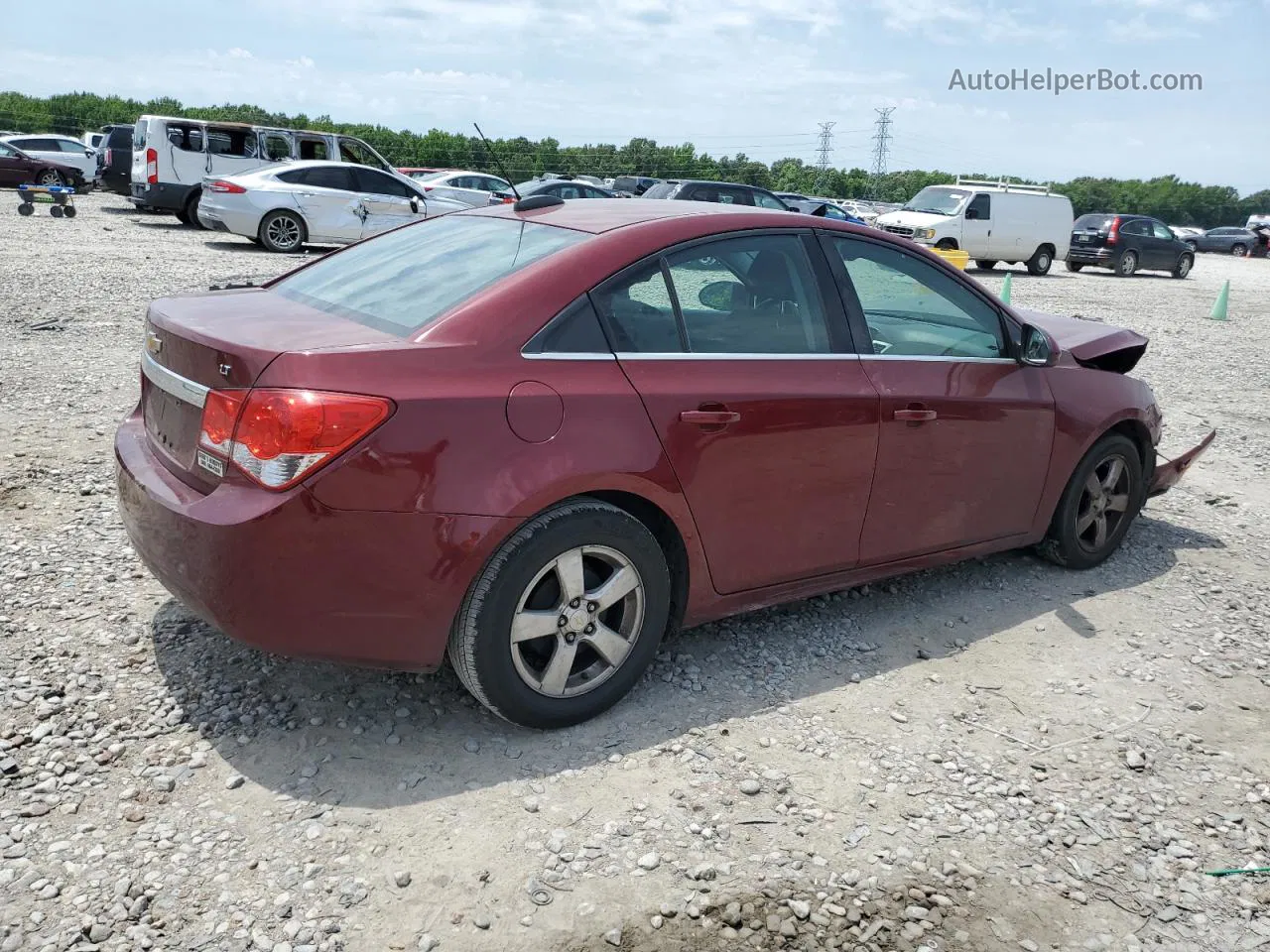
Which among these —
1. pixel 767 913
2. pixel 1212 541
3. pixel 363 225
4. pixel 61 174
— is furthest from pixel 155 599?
pixel 61 174

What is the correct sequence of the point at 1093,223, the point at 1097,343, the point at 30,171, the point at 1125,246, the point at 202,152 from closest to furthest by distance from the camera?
1. the point at 1097,343
2. the point at 202,152
3. the point at 1125,246
4. the point at 1093,223
5. the point at 30,171

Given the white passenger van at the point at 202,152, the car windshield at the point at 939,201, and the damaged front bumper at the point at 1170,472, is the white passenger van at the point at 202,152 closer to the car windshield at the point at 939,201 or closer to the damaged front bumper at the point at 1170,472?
the car windshield at the point at 939,201

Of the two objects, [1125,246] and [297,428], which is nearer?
[297,428]

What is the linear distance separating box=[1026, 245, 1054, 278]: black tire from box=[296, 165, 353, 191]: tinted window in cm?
1590

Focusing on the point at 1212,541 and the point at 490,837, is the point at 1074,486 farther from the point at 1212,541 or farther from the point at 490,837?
the point at 490,837

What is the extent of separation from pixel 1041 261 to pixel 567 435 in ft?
82.3

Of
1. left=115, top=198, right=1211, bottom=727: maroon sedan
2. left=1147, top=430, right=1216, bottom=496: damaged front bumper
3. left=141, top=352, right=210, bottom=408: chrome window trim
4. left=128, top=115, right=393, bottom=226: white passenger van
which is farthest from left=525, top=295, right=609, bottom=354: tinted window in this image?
left=128, top=115, right=393, bottom=226: white passenger van

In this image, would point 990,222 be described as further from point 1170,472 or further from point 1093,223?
point 1170,472

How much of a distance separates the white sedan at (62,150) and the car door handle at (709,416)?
1273 inches

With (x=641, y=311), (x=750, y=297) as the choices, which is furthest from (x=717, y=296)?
(x=641, y=311)

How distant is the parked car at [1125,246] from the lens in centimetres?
2778

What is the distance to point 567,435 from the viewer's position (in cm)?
318

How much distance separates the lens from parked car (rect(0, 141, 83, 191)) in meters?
→ 29.0

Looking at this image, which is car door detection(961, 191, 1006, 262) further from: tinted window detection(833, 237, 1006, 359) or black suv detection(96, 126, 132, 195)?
tinted window detection(833, 237, 1006, 359)
